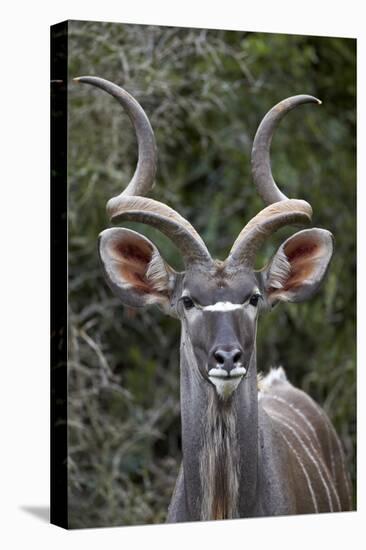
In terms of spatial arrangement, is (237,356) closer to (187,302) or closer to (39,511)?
(187,302)

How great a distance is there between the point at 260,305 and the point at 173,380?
4497 mm

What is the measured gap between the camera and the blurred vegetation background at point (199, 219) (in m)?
9.70

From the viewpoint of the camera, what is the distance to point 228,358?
6188mm

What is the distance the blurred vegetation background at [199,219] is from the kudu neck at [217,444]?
2953mm

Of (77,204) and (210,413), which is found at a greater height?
(77,204)

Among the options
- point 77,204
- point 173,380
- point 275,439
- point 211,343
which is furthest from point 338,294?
point 211,343

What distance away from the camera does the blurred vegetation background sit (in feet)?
31.8

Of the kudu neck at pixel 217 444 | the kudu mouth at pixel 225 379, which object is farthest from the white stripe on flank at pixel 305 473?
the kudu mouth at pixel 225 379

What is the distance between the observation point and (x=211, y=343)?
6.29 metres

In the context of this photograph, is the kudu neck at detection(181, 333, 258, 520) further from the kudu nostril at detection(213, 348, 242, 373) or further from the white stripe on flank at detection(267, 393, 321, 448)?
the white stripe on flank at detection(267, 393, 321, 448)

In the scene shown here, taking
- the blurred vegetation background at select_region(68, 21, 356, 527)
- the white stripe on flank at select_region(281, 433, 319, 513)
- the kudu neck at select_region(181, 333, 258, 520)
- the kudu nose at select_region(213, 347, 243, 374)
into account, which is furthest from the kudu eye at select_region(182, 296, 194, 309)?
the blurred vegetation background at select_region(68, 21, 356, 527)

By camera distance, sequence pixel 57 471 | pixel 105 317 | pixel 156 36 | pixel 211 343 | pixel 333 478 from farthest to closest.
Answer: pixel 105 317 < pixel 156 36 < pixel 333 478 < pixel 57 471 < pixel 211 343

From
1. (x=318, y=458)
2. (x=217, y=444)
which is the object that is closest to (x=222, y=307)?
(x=217, y=444)

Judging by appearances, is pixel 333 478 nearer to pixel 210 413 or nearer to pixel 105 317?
pixel 210 413
